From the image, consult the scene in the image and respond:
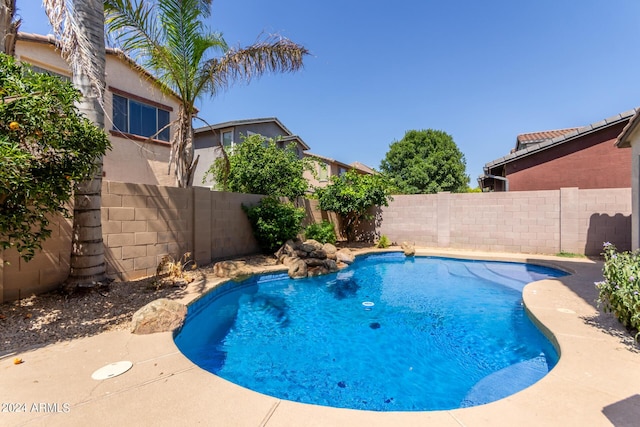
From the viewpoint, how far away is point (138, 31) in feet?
24.1

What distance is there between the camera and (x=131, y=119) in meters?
12.2

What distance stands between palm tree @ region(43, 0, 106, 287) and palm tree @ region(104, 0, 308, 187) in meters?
2.26

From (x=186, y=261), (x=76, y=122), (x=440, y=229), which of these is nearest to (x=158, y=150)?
(x=186, y=261)

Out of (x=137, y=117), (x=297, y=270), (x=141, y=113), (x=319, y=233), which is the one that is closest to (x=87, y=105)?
(x=297, y=270)

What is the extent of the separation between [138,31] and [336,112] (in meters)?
14.4

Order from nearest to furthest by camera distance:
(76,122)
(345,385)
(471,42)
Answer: (345,385), (76,122), (471,42)

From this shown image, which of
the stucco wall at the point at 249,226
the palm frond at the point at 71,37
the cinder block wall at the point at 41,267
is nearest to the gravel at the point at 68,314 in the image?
the cinder block wall at the point at 41,267

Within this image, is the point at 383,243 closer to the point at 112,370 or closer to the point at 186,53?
the point at 186,53

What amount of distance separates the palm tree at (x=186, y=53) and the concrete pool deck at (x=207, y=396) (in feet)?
19.2

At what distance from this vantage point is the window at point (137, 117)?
38.6 feet

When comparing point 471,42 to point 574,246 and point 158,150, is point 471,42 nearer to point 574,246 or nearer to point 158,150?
point 574,246

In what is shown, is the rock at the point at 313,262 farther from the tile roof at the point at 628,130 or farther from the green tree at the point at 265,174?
the tile roof at the point at 628,130

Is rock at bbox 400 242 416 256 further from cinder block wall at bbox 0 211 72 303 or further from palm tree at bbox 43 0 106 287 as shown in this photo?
cinder block wall at bbox 0 211 72 303

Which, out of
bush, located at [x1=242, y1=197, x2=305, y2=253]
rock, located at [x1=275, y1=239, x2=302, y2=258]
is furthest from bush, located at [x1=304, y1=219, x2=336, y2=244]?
rock, located at [x1=275, y1=239, x2=302, y2=258]
